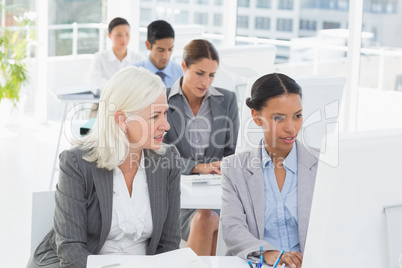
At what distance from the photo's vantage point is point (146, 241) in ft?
7.33

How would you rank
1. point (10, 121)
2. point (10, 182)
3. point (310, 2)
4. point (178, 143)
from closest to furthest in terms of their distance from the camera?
point (178, 143), point (10, 182), point (310, 2), point (10, 121)

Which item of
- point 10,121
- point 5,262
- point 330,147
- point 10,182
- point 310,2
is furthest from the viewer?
point 10,121

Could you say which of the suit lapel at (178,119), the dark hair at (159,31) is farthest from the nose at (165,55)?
the suit lapel at (178,119)

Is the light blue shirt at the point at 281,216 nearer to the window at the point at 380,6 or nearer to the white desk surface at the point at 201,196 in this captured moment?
the white desk surface at the point at 201,196

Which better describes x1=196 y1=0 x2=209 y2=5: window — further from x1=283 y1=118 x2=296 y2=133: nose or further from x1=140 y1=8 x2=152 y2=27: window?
x1=283 y1=118 x2=296 y2=133: nose

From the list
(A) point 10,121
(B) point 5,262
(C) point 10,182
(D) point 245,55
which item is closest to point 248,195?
(D) point 245,55

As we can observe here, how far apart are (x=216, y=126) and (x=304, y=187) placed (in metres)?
1.19

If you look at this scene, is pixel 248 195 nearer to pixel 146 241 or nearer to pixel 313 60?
pixel 146 241

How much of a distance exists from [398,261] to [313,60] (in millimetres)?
4904

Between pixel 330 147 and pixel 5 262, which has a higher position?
pixel 330 147

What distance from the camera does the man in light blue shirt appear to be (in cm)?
438

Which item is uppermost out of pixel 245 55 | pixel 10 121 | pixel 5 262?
pixel 245 55

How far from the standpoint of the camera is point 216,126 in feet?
10.6

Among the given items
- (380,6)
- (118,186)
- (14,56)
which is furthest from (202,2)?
(118,186)
